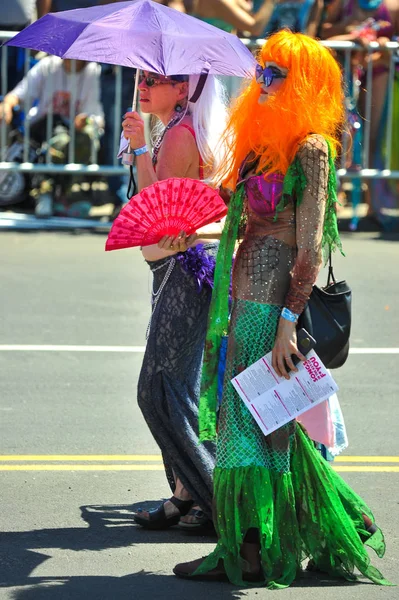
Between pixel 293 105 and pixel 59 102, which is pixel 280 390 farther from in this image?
pixel 59 102

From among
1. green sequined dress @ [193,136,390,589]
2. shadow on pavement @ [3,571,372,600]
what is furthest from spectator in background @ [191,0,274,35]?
shadow on pavement @ [3,571,372,600]

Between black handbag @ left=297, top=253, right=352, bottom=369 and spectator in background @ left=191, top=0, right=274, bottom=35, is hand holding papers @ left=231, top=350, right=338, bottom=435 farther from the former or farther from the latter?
spectator in background @ left=191, top=0, right=274, bottom=35

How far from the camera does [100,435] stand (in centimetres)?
615

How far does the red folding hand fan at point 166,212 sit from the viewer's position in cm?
435

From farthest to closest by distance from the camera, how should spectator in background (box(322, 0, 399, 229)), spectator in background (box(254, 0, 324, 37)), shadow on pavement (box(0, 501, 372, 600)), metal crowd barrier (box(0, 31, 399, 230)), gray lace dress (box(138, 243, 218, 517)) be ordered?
spectator in background (box(254, 0, 324, 37))
spectator in background (box(322, 0, 399, 229))
metal crowd barrier (box(0, 31, 399, 230))
gray lace dress (box(138, 243, 218, 517))
shadow on pavement (box(0, 501, 372, 600))

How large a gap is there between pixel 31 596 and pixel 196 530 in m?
0.91

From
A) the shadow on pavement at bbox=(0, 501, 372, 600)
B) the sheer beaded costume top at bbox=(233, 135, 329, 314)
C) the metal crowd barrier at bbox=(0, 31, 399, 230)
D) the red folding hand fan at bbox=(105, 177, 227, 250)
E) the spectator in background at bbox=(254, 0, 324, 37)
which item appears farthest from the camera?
the spectator in background at bbox=(254, 0, 324, 37)

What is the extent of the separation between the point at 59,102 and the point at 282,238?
799 centimetres

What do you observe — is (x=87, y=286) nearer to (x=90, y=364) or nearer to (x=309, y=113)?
(x=90, y=364)

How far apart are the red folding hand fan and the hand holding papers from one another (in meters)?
0.57

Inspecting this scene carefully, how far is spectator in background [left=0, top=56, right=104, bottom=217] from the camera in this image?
11.7 metres

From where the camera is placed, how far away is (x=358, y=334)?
8.39 metres

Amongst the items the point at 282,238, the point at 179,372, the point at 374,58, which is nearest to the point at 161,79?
the point at 282,238

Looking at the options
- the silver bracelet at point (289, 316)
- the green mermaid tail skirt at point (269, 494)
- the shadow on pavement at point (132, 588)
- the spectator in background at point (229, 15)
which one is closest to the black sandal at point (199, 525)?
the shadow on pavement at point (132, 588)
